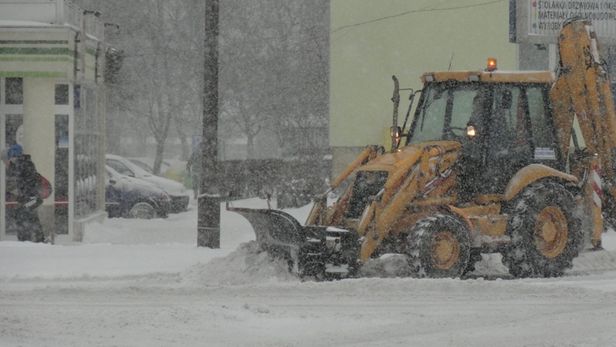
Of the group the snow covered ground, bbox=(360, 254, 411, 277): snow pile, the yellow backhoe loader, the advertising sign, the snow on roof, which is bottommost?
the snow covered ground

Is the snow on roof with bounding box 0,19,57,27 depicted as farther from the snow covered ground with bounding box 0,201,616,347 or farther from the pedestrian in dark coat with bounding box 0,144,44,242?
the snow covered ground with bounding box 0,201,616,347

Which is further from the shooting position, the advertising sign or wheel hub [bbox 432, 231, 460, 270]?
the advertising sign

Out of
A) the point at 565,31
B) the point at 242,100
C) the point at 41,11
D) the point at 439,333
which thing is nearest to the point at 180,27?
the point at 242,100

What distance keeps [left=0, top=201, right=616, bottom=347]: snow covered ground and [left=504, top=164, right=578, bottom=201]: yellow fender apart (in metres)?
1.08

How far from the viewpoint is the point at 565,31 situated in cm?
1405

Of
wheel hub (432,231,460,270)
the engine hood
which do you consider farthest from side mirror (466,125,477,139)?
wheel hub (432,231,460,270)

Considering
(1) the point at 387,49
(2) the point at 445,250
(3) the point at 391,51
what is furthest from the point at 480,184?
(3) the point at 391,51

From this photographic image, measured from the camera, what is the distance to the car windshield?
13.1 meters

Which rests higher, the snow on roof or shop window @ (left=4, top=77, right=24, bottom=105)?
the snow on roof

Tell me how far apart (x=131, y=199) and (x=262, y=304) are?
15736mm

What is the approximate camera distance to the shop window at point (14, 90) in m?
18.9

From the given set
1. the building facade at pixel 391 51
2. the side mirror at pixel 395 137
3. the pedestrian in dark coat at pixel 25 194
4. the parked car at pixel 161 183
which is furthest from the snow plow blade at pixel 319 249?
the building facade at pixel 391 51

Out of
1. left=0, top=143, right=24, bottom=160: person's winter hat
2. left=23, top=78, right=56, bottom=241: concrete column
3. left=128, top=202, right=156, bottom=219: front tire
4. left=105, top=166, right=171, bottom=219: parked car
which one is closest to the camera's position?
left=0, top=143, right=24, bottom=160: person's winter hat

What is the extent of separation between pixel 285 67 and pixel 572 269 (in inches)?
1232
